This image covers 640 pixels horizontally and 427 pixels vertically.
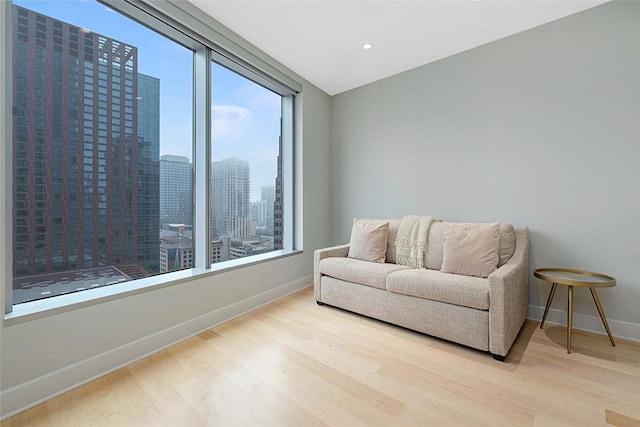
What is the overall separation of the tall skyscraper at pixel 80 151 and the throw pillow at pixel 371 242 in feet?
6.30

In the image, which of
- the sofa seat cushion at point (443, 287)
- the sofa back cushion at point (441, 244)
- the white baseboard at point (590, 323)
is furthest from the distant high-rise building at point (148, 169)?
the white baseboard at point (590, 323)

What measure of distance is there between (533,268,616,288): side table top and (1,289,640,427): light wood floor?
50 cm

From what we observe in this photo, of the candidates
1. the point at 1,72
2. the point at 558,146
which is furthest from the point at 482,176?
the point at 1,72

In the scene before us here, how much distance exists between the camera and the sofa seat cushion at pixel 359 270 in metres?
2.51

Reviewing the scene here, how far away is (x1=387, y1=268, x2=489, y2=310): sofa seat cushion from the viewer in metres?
1.98

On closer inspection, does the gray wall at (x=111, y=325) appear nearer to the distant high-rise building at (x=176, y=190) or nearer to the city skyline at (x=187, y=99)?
the city skyline at (x=187, y=99)

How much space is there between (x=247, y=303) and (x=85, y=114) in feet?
6.54

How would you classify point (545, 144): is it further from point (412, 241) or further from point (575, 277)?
point (412, 241)

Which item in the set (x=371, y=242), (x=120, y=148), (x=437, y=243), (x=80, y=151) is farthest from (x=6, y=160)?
(x=437, y=243)

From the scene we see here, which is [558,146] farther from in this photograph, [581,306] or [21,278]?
[21,278]

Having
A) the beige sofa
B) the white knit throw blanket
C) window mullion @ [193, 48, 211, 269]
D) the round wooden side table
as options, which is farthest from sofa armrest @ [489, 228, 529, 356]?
window mullion @ [193, 48, 211, 269]

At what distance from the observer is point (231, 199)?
288 cm

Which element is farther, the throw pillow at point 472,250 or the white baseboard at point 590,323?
the throw pillow at point 472,250

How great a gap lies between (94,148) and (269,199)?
1.83 m
